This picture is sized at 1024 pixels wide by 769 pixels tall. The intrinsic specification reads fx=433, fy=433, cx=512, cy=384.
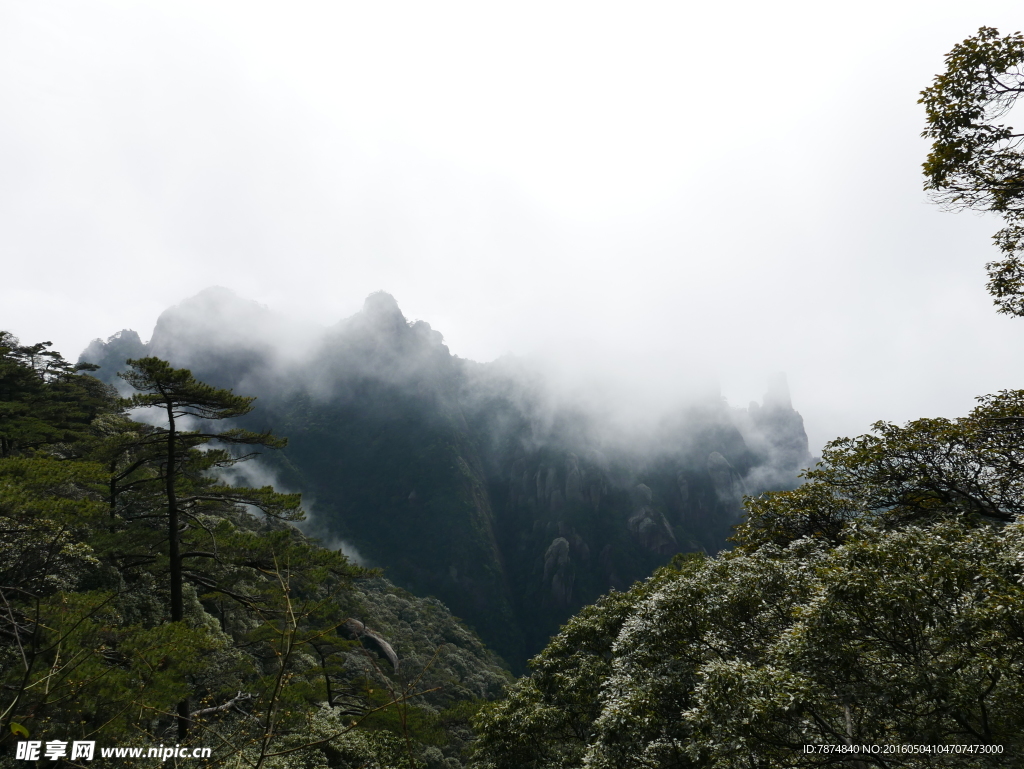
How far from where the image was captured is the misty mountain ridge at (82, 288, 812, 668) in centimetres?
10875

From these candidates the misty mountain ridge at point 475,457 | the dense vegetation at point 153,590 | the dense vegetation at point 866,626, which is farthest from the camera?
the misty mountain ridge at point 475,457

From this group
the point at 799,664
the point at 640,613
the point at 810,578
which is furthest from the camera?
the point at 640,613

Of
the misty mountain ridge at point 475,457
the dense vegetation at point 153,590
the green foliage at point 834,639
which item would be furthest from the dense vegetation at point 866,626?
the misty mountain ridge at point 475,457

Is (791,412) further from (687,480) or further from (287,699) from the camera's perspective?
(287,699)

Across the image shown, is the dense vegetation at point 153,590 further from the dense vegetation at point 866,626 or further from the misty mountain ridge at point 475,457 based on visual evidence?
the misty mountain ridge at point 475,457

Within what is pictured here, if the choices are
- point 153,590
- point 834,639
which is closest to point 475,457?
point 153,590

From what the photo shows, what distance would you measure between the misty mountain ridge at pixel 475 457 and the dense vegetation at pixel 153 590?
87090mm

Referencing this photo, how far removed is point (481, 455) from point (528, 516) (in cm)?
2671

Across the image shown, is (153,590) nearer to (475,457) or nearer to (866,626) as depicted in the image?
(866,626)

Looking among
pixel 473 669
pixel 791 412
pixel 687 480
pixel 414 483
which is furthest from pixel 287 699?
pixel 791 412

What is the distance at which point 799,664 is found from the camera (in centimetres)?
808

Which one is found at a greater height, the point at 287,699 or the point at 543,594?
the point at 287,699

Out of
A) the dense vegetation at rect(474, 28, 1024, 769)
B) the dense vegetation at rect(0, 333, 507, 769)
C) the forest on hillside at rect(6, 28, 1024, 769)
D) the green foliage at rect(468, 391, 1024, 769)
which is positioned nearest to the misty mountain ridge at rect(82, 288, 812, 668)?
the forest on hillside at rect(6, 28, 1024, 769)

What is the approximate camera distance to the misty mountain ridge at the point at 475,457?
109 m
